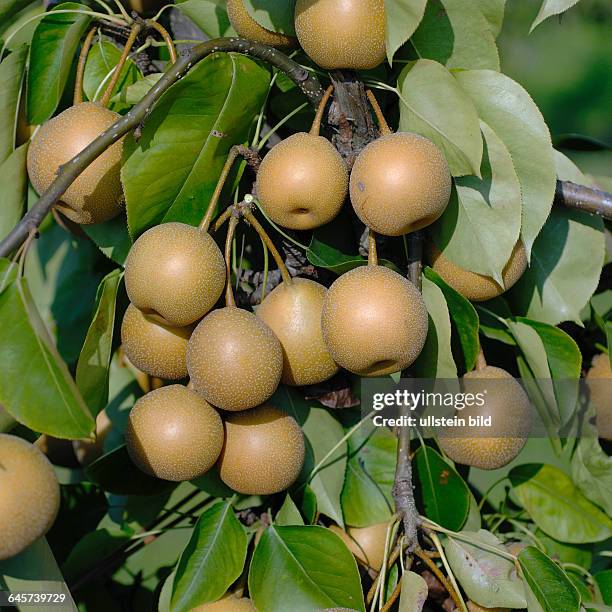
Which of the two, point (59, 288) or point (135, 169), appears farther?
point (59, 288)

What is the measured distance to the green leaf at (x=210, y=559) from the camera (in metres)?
0.98

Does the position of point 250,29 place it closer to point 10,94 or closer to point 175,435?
point 10,94

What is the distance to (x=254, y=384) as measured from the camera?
91 cm

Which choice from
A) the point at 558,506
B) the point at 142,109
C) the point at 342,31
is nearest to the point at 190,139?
the point at 142,109

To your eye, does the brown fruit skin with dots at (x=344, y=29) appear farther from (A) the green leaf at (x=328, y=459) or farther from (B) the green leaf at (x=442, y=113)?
(A) the green leaf at (x=328, y=459)

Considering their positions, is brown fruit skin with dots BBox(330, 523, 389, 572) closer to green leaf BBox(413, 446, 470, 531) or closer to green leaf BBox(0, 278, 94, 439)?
green leaf BBox(413, 446, 470, 531)

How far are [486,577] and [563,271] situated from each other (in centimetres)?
43

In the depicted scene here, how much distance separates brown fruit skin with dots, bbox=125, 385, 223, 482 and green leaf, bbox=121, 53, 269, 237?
0.69ft

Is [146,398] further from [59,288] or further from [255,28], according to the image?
[59,288]

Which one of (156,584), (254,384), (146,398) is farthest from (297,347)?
(156,584)

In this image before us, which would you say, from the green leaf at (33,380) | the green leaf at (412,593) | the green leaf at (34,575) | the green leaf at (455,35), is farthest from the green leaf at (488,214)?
the green leaf at (34,575)

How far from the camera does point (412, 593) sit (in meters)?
0.94

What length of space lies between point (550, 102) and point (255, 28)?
120 inches

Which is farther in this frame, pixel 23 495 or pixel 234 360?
pixel 234 360
